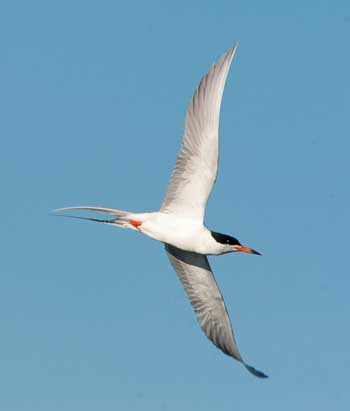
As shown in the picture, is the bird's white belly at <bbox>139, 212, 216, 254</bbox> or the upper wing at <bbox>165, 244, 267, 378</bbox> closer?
the bird's white belly at <bbox>139, 212, 216, 254</bbox>

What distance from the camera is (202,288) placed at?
99.0 feet

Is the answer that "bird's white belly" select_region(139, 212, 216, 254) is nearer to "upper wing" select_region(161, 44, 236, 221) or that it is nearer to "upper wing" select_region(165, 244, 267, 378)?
"upper wing" select_region(161, 44, 236, 221)

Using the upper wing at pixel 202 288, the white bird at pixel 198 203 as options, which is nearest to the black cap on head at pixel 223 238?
the white bird at pixel 198 203

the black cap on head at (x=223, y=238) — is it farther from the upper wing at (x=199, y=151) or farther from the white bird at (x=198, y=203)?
the upper wing at (x=199, y=151)

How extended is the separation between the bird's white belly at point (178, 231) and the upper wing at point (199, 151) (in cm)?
18

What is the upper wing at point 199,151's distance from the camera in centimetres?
2709

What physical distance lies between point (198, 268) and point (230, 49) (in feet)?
17.5

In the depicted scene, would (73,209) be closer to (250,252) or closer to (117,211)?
(117,211)

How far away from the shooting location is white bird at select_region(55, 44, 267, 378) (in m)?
27.2

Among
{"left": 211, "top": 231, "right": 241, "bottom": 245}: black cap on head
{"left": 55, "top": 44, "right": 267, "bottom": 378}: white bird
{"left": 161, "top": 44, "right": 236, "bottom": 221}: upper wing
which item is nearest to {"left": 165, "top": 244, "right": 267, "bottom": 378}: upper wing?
{"left": 55, "top": 44, "right": 267, "bottom": 378}: white bird

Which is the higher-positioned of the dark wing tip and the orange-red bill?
the orange-red bill

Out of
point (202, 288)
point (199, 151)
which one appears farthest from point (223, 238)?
point (202, 288)

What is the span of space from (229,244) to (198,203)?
3.58ft

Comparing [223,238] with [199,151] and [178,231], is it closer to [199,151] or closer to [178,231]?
[178,231]
